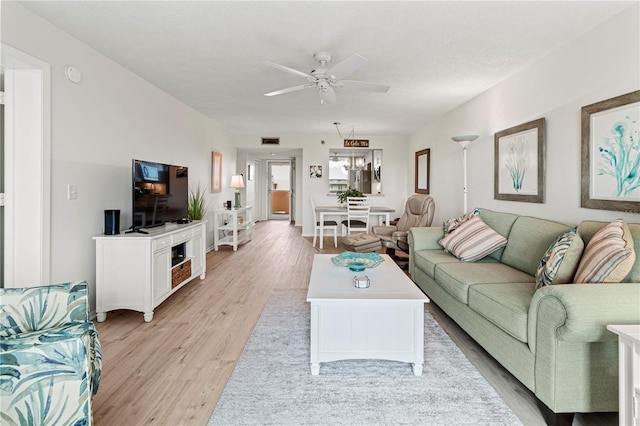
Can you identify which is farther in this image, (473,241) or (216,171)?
(216,171)

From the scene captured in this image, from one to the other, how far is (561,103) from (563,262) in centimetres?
162

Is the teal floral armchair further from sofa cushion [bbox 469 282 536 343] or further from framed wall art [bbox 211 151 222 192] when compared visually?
framed wall art [bbox 211 151 222 192]

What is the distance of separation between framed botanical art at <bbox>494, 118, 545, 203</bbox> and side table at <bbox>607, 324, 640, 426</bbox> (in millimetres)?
2036

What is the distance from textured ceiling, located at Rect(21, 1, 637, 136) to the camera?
6.99 ft

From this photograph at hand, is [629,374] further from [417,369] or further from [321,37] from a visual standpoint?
[321,37]

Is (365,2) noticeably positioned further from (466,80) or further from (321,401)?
(321,401)

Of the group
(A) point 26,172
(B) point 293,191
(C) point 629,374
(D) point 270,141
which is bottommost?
(C) point 629,374

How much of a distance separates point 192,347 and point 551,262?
2391 mm

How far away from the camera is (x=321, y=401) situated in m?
1.68

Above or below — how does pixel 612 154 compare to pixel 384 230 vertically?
above

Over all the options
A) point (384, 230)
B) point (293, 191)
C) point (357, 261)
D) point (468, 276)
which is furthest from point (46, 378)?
point (293, 191)

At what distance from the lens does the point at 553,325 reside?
1.47 m

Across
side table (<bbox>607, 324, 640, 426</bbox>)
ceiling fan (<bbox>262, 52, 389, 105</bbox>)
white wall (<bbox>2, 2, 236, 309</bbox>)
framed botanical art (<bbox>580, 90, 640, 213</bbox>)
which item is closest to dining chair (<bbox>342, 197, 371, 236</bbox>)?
ceiling fan (<bbox>262, 52, 389, 105</bbox>)

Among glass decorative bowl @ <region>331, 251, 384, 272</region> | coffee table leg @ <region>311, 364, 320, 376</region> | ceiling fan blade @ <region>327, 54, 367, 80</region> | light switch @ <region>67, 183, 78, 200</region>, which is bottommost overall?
coffee table leg @ <region>311, 364, 320, 376</region>
